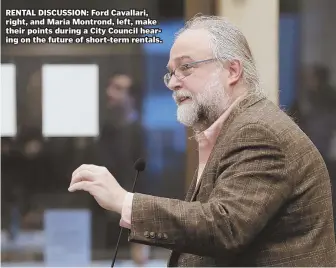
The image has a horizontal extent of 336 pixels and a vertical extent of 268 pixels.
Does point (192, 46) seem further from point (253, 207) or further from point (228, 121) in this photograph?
point (253, 207)

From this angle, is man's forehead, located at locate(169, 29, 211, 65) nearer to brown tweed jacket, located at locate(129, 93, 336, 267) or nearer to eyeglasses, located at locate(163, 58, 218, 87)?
eyeglasses, located at locate(163, 58, 218, 87)

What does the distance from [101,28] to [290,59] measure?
0.93 metres

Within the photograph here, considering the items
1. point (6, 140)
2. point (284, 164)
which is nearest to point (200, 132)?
point (284, 164)

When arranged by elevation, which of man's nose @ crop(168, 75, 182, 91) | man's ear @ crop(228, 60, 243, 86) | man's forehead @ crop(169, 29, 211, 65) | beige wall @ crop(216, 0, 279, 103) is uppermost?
beige wall @ crop(216, 0, 279, 103)

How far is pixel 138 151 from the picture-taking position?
2.97 metres

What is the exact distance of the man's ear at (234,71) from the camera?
4.75ft

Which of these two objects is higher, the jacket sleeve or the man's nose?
the man's nose

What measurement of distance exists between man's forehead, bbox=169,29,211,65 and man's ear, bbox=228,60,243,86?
0.07 meters

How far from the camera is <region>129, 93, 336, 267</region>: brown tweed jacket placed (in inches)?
47.3

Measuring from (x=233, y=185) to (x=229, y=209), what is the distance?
0.05 meters
